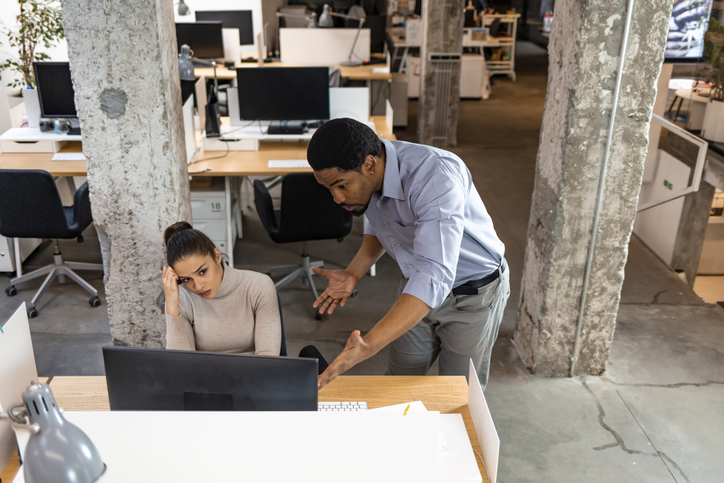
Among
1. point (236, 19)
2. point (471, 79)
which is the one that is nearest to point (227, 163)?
point (236, 19)

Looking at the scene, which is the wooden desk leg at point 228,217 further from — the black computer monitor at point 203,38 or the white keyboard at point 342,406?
the black computer monitor at point 203,38

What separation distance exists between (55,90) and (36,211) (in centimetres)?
120

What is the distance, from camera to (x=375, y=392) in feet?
6.85

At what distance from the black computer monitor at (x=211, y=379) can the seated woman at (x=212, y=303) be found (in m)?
0.63

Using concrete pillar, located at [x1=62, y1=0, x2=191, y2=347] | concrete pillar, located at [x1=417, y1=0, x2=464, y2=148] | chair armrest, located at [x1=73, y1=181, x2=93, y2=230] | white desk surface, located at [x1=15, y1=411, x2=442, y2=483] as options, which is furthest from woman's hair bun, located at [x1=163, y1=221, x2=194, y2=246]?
concrete pillar, located at [x1=417, y1=0, x2=464, y2=148]

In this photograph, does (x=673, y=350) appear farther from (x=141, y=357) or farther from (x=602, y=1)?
(x=141, y=357)

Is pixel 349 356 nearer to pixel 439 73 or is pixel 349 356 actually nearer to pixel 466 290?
pixel 466 290

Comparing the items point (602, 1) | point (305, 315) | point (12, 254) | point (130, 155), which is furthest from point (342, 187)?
point (12, 254)

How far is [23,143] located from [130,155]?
2.38m

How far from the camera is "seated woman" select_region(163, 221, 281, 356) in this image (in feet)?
7.13

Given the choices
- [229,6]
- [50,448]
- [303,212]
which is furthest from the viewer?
[229,6]

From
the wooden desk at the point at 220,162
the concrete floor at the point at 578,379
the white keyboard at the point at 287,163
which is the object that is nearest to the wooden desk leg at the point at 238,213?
the concrete floor at the point at 578,379

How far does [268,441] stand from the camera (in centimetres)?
108

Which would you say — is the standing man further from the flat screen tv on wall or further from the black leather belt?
the flat screen tv on wall
